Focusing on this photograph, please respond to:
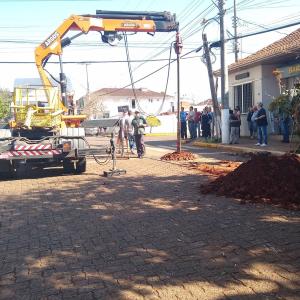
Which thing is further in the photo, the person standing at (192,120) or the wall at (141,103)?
the wall at (141,103)

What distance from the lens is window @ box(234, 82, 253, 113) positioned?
20.9 metres

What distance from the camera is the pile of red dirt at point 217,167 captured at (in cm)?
1029

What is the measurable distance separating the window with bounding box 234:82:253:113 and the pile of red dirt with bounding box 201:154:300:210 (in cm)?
1338

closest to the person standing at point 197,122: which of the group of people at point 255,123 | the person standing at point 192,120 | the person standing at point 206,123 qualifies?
the person standing at point 192,120

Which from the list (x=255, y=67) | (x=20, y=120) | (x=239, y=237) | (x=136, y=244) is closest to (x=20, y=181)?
(x=20, y=120)

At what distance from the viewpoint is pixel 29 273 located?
13.8ft

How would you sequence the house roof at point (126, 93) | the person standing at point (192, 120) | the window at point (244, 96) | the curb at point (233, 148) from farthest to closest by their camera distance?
the house roof at point (126, 93)
the person standing at point (192, 120)
the window at point (244, 96)
the curb at point (233, 148)

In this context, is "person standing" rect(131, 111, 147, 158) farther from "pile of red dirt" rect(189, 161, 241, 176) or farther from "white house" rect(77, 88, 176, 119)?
"white house" rect(77, 88, 176, 119)

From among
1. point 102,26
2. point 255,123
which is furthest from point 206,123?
point 102,26

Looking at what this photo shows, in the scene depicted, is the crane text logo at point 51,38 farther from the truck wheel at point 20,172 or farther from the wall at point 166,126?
the wall at point 166,126

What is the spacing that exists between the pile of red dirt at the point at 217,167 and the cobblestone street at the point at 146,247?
2.51 metres

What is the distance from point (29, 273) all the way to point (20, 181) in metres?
6.53

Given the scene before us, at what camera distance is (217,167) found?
11.1 metres

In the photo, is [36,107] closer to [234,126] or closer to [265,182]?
[265,182]
